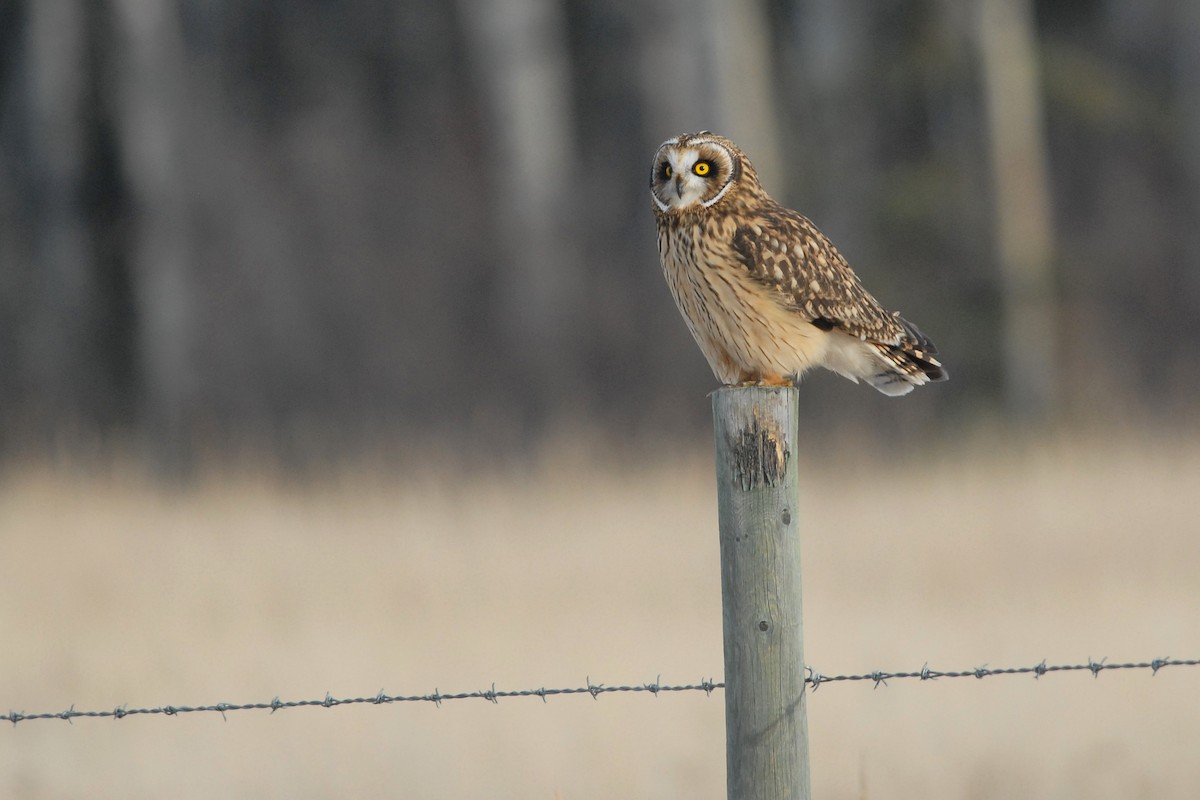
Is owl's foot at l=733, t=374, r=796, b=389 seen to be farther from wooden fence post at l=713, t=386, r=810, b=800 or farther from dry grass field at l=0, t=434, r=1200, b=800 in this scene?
wooden fence post at l=713, t=386, r=810, b=800

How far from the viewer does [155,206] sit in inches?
607

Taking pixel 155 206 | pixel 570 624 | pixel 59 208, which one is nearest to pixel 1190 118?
pixel 155 206

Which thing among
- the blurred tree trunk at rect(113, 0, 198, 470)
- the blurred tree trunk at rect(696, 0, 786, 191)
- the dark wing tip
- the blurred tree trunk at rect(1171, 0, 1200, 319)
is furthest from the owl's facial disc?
the blurred tree trunk at rect(1171, 0, 1200, 319)

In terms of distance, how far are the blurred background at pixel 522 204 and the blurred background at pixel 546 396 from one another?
68 mm

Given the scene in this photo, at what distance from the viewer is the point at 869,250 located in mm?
18016

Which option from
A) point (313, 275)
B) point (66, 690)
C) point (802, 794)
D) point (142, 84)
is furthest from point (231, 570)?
point (313, 275)

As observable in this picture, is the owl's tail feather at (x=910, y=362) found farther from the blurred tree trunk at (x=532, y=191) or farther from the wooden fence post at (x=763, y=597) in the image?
the blurred tree trunk at (x=532, y=191)

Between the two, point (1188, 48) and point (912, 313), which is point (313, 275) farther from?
point (1188, 48)

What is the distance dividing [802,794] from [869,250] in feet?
50.3

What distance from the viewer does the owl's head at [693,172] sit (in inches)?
179

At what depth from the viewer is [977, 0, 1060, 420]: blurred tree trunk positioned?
619 inches

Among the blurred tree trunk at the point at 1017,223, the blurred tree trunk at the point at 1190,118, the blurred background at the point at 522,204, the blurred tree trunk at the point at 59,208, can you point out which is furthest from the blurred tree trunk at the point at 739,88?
the blurred tree trunk at the point at 1190,118

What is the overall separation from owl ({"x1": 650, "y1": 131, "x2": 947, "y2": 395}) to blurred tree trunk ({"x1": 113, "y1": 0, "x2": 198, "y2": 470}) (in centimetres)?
1139

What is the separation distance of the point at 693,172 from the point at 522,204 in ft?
51.0
